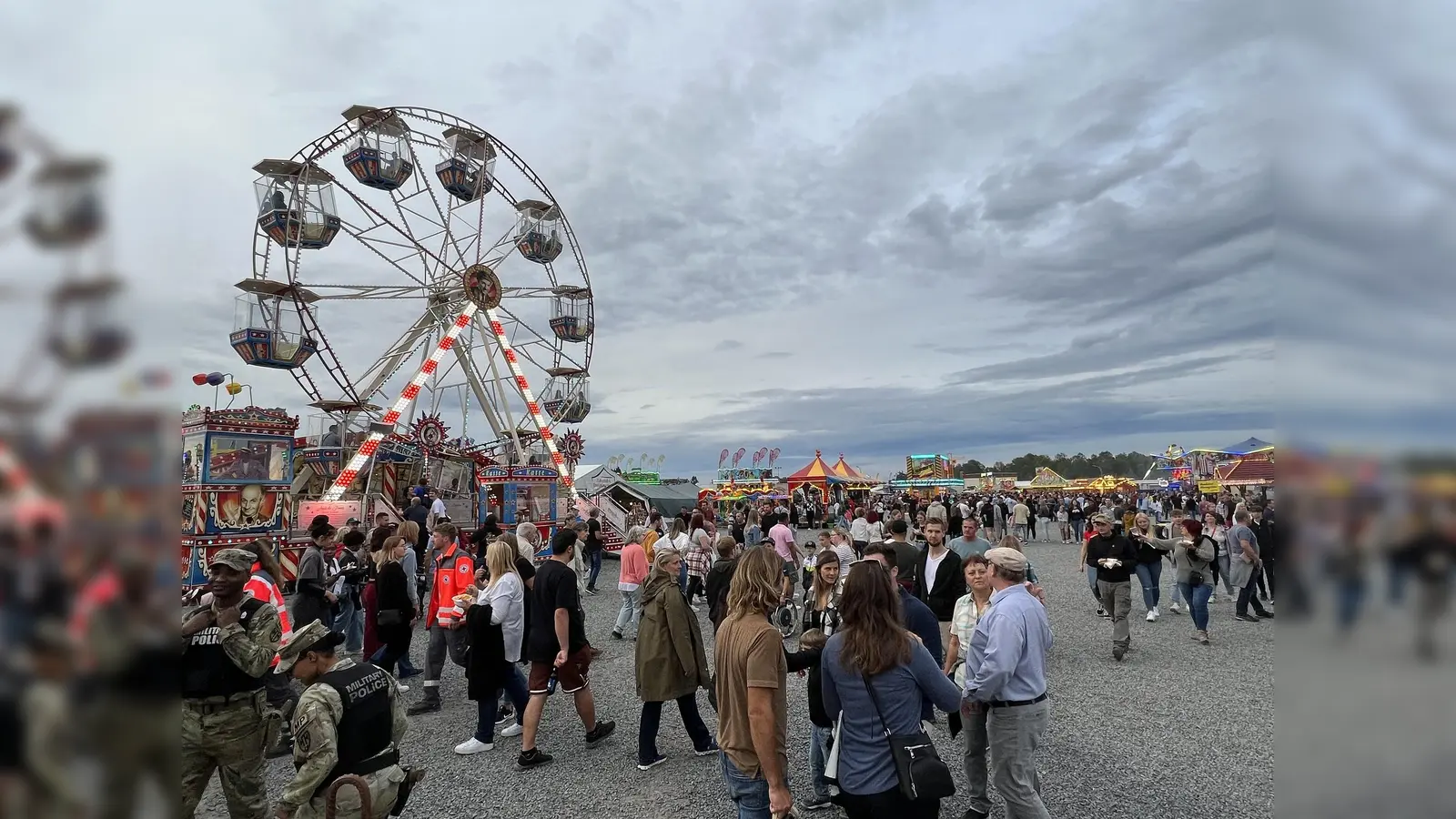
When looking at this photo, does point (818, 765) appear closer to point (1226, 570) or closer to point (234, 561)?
point (234, 561)

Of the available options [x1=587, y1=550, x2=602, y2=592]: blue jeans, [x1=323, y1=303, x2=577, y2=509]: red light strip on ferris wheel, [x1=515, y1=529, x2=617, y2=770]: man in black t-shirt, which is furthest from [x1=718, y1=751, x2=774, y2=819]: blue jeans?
[x1=323, y1=303, x2=577, y2=509]: red light strip on ferris wheel

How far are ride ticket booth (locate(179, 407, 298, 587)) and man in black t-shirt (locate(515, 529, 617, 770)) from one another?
695cm

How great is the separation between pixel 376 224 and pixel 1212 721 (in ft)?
62.3

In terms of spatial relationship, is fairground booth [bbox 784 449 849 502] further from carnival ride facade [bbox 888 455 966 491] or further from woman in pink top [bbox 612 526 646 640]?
woman in pink top [bbox 612 526 646 640]

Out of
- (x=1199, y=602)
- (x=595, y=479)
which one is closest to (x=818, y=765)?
(x=1199, y=602)

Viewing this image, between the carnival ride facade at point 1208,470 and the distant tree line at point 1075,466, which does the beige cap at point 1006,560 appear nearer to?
the carnival ride facade at point 1208,470

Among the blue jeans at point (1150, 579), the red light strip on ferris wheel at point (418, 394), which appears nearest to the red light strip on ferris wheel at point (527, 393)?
the red light strip on ferris wheel at point (418, 394)

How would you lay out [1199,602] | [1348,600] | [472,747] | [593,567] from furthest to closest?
1. [593,567]
2. [1199,602]
3. [472,747]
4. [1348,600]

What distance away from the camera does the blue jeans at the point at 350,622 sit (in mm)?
6660

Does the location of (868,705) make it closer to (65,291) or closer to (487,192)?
(65,291)

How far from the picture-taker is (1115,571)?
693 cm

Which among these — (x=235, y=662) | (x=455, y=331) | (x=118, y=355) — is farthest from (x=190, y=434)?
(x=118, y=355)

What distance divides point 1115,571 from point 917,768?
542 centimetres

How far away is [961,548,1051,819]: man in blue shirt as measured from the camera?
3053mm
